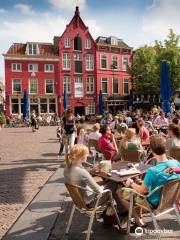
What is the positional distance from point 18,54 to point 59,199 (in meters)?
39.6

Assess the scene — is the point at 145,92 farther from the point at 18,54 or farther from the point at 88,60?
the point at 18,54

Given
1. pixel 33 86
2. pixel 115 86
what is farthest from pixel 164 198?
pixel 115 86

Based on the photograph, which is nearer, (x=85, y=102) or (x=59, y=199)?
(x=59, y=199)

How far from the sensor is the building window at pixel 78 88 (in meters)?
46.1

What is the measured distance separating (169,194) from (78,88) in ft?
139

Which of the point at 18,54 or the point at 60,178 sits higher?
the point at 18,54

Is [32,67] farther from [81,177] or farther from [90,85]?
[81,177]

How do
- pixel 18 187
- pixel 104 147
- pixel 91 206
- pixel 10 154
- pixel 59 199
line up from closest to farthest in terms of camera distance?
Answer: pixel 91 206 < pixel 59 199 < pixel 18 187 < pixel 104 147 < pixel 10 154

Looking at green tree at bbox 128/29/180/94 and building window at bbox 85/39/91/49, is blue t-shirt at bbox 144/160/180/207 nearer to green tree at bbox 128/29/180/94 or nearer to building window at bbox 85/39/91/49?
green tree at bbox 128/29/180/94

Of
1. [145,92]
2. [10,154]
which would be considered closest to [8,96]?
[145,92]

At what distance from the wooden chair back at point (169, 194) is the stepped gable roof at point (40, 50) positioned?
4197cm

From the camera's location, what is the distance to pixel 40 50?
4591 centimetres

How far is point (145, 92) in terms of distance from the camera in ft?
144

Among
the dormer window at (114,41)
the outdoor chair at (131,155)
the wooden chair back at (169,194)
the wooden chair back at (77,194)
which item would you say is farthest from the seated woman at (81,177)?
the dormer window at (114,41)
